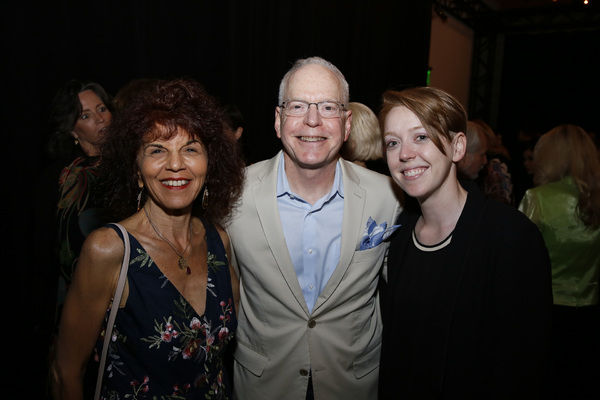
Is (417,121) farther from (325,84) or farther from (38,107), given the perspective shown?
(38,107)

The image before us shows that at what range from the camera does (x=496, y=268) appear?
155cm

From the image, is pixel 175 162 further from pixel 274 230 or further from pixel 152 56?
pixel 152 56

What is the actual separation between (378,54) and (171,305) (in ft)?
22.4

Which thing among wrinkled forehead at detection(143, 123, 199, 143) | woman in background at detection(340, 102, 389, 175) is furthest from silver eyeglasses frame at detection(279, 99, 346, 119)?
woman in background at detection(340, 102, 389, 175)

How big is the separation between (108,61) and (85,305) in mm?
2620

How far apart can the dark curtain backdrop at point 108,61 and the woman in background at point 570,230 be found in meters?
2.92

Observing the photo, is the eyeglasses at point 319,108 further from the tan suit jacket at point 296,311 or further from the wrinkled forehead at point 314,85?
the tan suit jacket at point 296,311

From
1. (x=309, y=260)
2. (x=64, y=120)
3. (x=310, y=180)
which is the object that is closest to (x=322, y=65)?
(x=310, y=180)

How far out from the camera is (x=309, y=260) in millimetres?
1924

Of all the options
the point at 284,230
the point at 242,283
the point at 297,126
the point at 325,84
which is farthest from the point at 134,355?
the point at 325,84

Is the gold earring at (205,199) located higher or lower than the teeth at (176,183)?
lower

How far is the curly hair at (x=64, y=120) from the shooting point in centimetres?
252

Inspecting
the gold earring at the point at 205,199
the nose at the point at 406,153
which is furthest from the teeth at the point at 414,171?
the gold earring at the point at 205,199

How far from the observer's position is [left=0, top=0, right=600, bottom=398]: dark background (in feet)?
9.96
